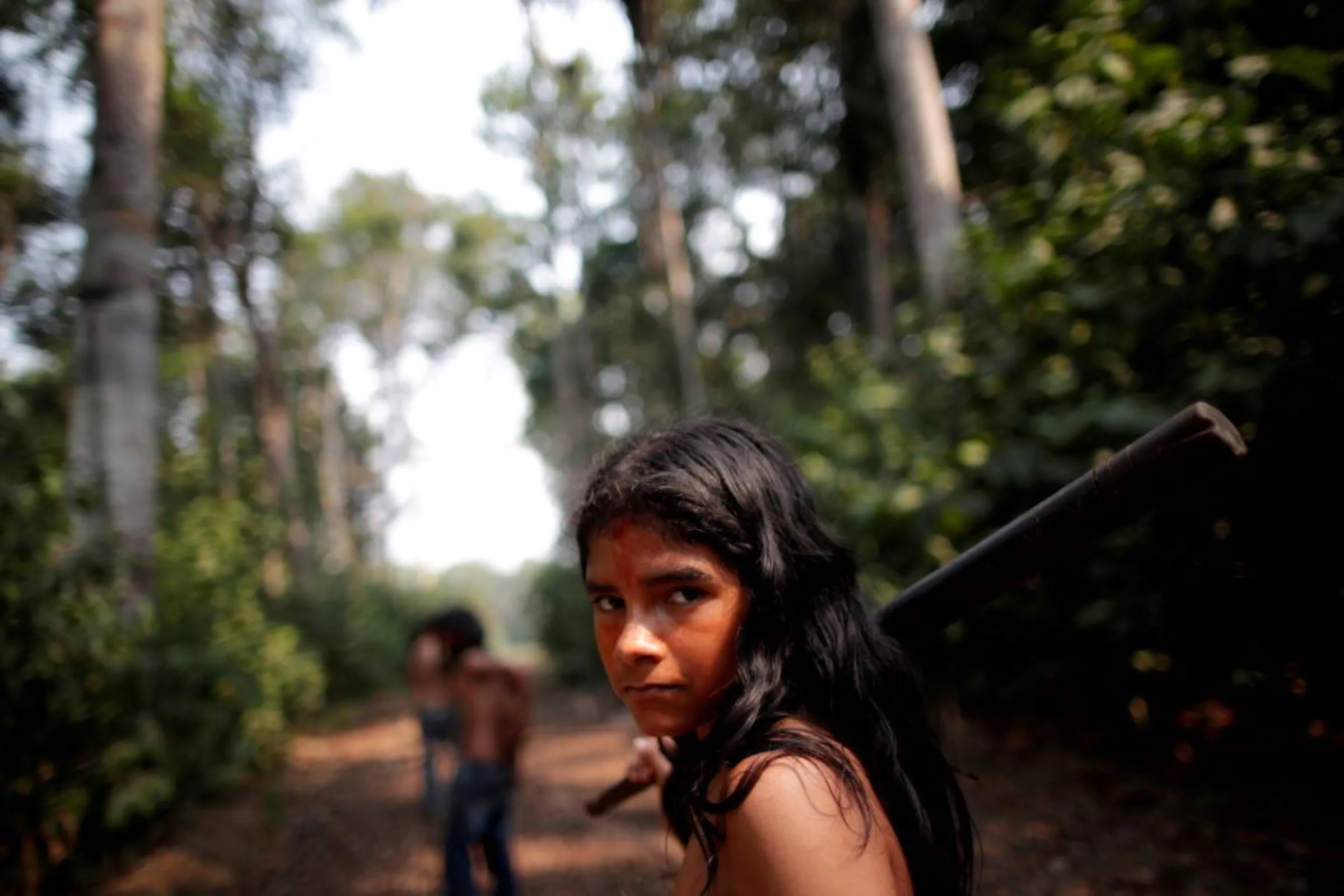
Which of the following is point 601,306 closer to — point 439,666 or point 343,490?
point 343,490

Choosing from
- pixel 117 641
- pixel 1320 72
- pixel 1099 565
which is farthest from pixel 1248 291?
pixel 117 641

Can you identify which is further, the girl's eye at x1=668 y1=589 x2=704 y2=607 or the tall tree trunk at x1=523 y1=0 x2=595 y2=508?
the tall tree trunk at x1=523 y1=0 x2=595 y2=508

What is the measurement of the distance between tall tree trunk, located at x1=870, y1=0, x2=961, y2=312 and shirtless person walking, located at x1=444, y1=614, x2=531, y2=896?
4.97m

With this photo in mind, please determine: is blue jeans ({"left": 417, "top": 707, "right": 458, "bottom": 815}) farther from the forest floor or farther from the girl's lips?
the girl's lips

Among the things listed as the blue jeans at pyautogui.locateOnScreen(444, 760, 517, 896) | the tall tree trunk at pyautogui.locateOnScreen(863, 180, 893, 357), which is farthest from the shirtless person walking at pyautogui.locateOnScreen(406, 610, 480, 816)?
the tall tree trunk at pyautogui.locateOnScreen(863, 180, 893, 357)

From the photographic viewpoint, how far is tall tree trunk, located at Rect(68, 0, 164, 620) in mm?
5055

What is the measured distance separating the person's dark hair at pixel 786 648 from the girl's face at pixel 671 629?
0.07ft

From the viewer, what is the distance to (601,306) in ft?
80.6

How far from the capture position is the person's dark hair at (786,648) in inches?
43.9

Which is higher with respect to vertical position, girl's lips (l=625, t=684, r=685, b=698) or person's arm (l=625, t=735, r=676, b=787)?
girl's lips (l=625, t=684, r=685, b=698)

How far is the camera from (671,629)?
44.9 inches

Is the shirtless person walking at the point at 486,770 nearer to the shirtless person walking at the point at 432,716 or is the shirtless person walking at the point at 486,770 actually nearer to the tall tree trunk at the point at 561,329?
the shirtless person walking at the point at 432,716

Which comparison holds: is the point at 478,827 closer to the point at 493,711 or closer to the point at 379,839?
the point at 493,711

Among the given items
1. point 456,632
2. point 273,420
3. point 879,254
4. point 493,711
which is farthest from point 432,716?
point 879,254
